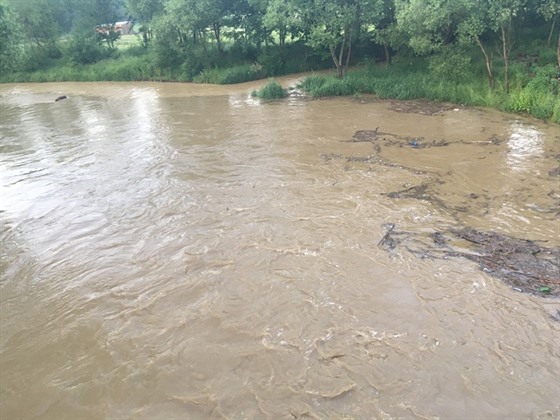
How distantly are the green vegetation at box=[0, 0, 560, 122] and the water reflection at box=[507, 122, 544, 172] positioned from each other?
3.68 ft

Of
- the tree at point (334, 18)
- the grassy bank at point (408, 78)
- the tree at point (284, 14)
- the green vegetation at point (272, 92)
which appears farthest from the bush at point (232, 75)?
the tree at point (334, 18)

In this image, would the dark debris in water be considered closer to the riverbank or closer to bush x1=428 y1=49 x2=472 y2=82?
the riverbank

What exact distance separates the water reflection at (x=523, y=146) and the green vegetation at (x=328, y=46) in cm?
112

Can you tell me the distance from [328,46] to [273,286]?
1725cm

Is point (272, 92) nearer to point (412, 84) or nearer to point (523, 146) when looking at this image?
point (412, 84)

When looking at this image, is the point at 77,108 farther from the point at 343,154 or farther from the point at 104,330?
the point at 104,330

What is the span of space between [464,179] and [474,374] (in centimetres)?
603

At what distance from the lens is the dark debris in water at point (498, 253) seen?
Result: 606 cm

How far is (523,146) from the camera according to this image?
11.7 meters

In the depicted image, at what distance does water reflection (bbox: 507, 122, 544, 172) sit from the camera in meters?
10.5

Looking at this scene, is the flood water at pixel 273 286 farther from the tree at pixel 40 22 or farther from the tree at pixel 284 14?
the tree at pixel 40 22

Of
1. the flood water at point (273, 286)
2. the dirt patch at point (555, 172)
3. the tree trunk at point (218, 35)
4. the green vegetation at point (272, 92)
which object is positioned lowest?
the flood water at point (273, 286)

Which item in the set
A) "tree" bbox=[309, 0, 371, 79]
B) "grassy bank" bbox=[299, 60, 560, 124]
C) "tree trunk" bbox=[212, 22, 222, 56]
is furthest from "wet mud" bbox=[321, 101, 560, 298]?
"tree trunk" bbox=[212, 22, 222, 56]

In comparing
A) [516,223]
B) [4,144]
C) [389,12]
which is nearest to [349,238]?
[516,223]
